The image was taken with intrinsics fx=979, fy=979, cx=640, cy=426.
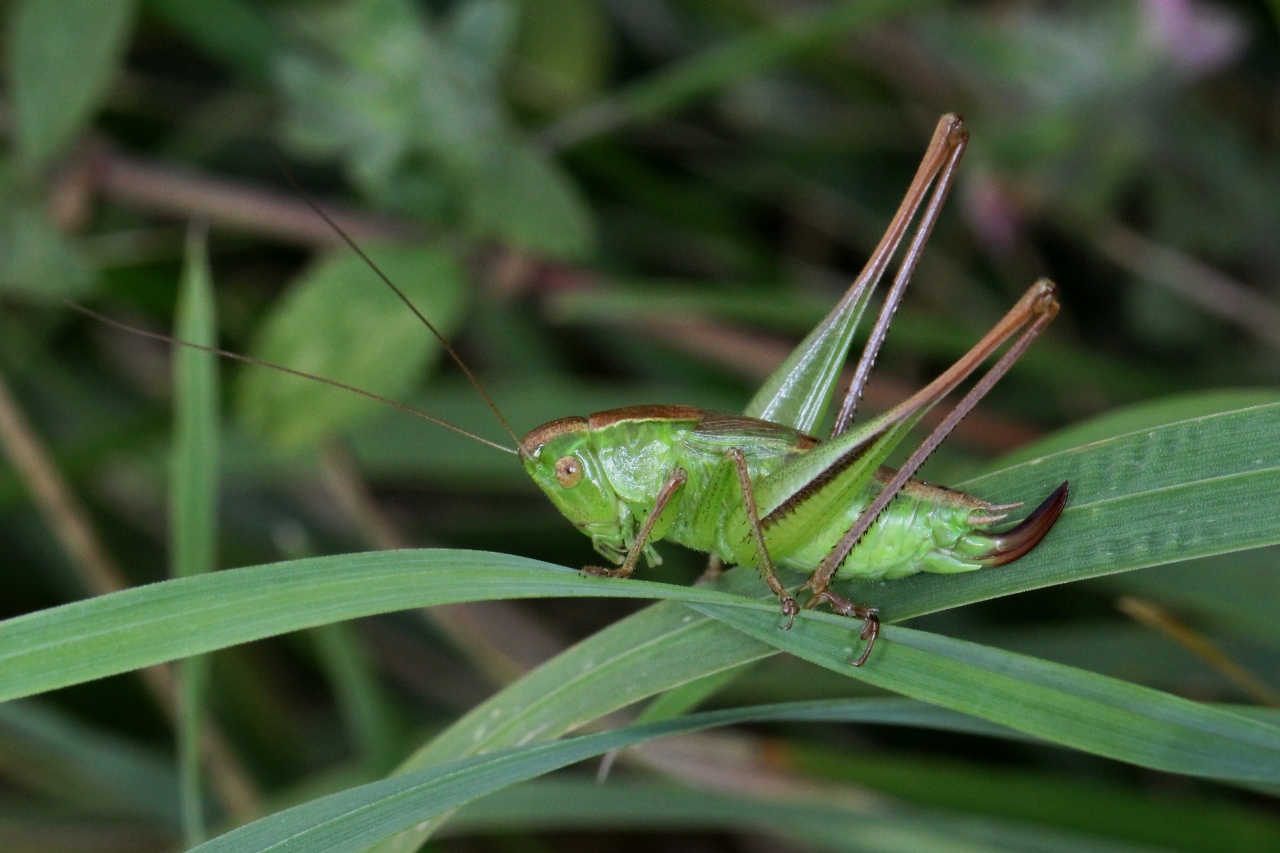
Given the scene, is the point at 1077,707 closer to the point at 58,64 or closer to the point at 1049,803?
the point at 1049,803

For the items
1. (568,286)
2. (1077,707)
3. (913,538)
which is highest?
(568,286)

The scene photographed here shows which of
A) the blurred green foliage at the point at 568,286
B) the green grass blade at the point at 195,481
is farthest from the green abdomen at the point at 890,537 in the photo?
the green grass blade at the point at 195,481

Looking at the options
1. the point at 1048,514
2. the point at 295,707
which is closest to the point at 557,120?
the point at 295,707

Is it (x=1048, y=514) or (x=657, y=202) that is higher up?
(x=657, y=202)

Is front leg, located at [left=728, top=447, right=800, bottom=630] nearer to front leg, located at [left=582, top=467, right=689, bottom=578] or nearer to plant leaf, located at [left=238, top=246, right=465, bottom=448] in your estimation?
front leg, located at [left=582, top=467, right=689, bottom=578]

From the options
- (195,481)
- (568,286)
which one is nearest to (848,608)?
(195,481)

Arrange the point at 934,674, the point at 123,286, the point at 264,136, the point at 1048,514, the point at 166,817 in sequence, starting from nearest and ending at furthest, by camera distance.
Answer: the point at 934,674, the point at 1048,514, the point at 166,817, the point at 123,286, the point at 264,136

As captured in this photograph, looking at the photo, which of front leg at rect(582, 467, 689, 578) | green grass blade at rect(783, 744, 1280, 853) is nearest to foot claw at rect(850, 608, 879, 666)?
front leg at rect(582, 467, 689, 578)

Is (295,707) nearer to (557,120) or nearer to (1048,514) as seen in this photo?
(557,120)
